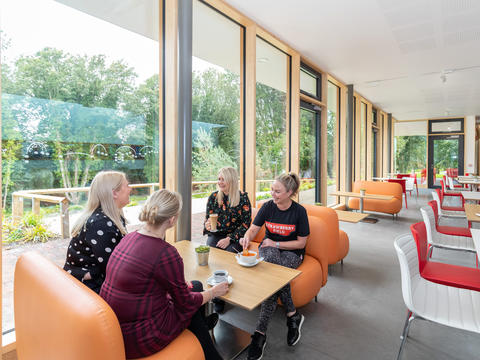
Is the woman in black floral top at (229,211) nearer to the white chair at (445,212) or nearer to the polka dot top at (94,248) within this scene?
the polka dot top at (94,248)

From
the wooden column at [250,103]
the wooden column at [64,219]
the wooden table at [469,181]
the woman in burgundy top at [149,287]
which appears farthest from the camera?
the wooden table at [469,181]

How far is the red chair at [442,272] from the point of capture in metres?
2.00

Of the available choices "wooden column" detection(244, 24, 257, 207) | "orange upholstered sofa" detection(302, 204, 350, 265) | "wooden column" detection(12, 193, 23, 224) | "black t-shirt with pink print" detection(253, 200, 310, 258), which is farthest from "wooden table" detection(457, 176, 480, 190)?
"wooden column" detection(12, 193, 23, 224)

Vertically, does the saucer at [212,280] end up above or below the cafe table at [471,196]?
below

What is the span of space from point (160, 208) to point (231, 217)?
155 cm

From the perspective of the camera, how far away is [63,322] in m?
1.09

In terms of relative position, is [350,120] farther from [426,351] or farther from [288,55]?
[426,351]

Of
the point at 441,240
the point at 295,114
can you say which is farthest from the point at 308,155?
the point at 441,240

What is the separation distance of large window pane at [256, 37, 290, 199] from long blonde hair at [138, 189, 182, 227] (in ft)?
9.88

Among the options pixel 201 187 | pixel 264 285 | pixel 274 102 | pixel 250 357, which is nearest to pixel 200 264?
pixel 264 285

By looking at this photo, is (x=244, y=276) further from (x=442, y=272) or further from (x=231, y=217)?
(x=442, y=272)

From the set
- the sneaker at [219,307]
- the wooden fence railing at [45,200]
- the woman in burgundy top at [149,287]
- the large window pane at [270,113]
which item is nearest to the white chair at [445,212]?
the large window pane at [270,113]

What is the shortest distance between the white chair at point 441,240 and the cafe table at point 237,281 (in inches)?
72.8

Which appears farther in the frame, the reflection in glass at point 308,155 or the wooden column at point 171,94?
→ the reflection in glass at point 308,155
